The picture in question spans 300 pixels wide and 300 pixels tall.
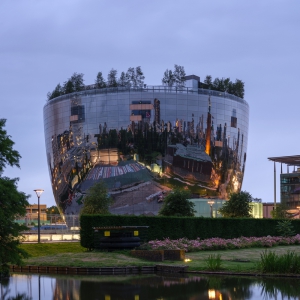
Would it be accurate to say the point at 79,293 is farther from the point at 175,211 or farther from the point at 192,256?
the point at 175,211

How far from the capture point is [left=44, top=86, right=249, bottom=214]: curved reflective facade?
10050 centimetres

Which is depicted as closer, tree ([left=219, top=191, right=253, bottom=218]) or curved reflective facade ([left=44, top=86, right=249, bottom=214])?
tree ([left=219, top=191, right=253, bottom=218])

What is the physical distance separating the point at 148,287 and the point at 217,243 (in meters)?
21.8

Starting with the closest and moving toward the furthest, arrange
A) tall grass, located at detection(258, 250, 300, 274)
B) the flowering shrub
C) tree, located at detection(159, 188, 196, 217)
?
tall grass, located at detection(258, 250, 300, 274)
the flowering shrub
tree, located at detection(159, 188, 196, 217)

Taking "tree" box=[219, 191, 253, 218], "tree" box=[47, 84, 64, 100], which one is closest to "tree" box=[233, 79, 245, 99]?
"tree" box=[47, 84, 64, 100]

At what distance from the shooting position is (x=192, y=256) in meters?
38.1

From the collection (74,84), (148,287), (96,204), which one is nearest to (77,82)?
(74,84)

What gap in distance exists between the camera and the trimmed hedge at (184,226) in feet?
133

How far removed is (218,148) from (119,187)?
58.2 ft

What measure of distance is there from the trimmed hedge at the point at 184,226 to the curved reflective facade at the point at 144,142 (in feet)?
145

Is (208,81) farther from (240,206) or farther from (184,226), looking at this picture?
(184,226)

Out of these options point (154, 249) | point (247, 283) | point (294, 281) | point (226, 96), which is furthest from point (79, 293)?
point (226, 96)

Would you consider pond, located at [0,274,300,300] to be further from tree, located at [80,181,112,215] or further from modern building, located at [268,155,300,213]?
modern building, located at [268,155,300,213]

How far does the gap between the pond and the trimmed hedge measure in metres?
12.1
